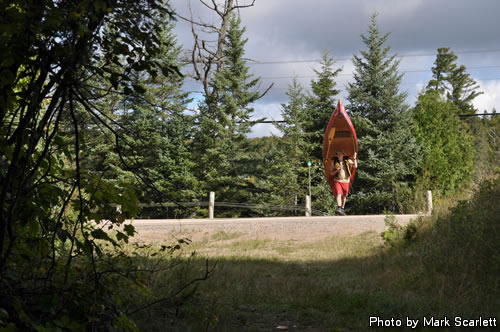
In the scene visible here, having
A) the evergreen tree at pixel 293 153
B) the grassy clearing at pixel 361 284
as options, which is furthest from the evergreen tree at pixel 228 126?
the grassy clearing at pixel 361 284

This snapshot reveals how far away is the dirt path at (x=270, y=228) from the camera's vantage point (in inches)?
450

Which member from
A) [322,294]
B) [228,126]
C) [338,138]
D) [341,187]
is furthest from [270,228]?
[228,126]

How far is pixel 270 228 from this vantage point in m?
11.9

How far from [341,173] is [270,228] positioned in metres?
4.93

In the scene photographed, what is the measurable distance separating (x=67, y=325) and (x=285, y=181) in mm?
18510

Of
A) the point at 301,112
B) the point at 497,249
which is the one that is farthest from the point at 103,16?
the point at 301,112

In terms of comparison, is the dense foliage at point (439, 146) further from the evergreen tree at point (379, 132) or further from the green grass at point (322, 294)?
the green grass at point (322, 294)

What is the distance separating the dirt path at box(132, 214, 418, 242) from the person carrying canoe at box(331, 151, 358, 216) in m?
3.98

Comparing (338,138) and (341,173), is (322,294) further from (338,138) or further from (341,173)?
(338,138)

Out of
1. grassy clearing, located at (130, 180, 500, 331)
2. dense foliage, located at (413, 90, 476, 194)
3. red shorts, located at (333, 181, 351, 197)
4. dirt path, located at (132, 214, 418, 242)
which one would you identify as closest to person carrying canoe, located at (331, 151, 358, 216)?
red shorts, located at (333, 181, 351, 197)

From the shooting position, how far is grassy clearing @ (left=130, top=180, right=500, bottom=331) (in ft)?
13.8

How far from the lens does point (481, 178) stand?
7.79 m

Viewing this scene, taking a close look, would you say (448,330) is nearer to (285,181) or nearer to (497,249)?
(497,249)

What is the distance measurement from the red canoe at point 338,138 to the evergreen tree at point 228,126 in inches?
224
